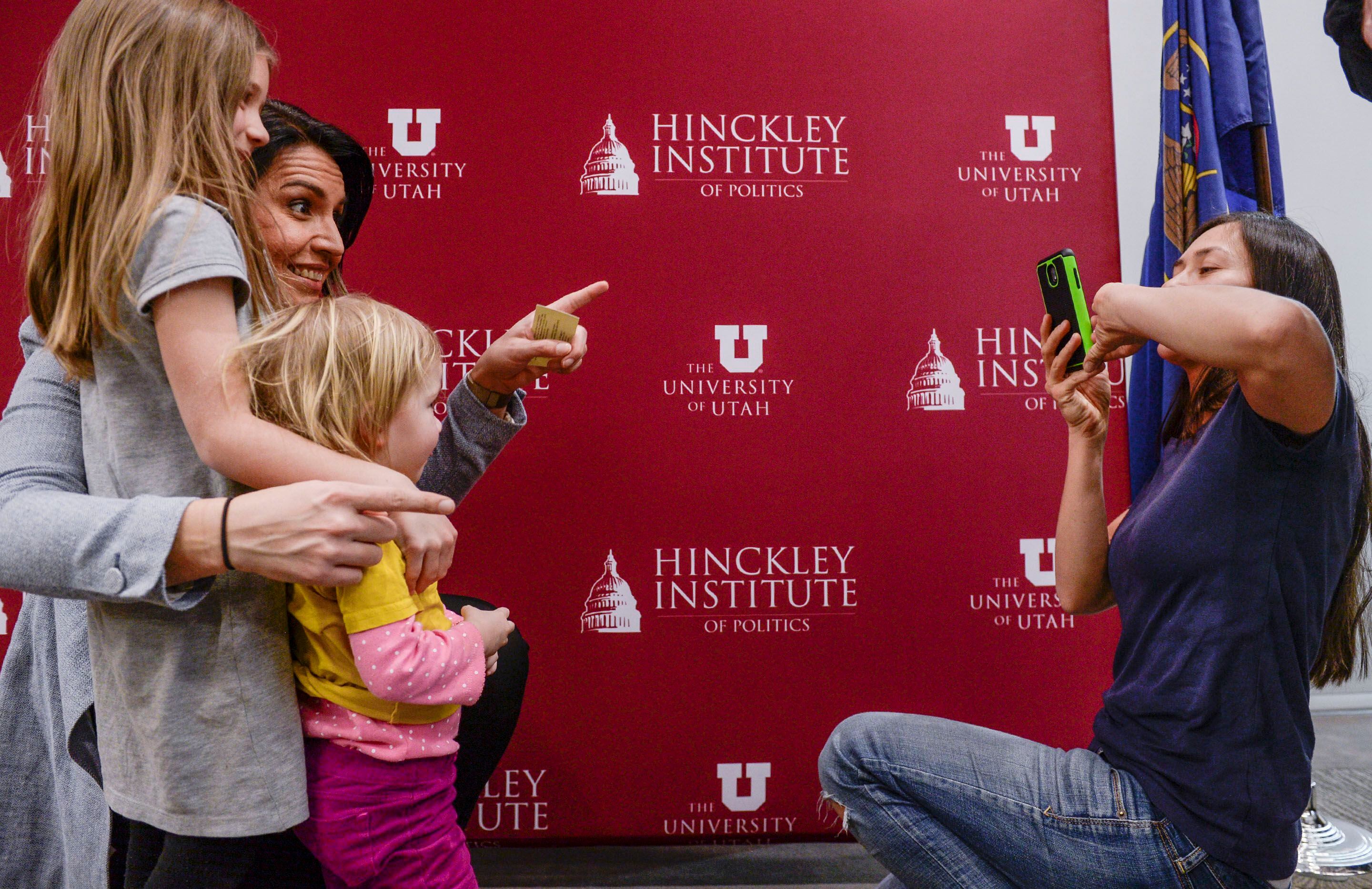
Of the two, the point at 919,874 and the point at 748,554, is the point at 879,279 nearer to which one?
the point at 748,554

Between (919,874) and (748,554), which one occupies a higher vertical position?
(748,554)

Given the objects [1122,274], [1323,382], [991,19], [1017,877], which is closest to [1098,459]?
[1323,382]

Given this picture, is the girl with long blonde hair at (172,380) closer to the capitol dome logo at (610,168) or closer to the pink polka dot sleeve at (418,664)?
the pink polka dot sleeve at (418,664)

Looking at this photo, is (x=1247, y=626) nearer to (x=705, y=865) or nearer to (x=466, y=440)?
(x=466, y=440)

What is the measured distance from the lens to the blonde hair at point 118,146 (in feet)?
2.60

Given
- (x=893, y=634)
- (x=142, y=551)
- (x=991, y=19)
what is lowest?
(x=893, y=634)

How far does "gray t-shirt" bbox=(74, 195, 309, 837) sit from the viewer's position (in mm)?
817

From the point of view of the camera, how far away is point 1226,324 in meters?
1.00

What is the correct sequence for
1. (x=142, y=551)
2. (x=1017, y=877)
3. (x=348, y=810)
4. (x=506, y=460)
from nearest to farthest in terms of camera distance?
(x=142, y=551) < (x=348, y=810) < (x=1017, y=877) < (x=506, y=460)

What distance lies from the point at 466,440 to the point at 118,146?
659mm

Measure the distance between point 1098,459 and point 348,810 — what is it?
47.2 inches

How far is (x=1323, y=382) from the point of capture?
971 millimetres

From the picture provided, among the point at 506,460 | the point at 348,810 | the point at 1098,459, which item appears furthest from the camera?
the point at 506,460

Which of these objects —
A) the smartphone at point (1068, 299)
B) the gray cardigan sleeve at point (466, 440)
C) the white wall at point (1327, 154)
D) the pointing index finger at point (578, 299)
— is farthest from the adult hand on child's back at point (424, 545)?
the white wall at point (1327, 154)
